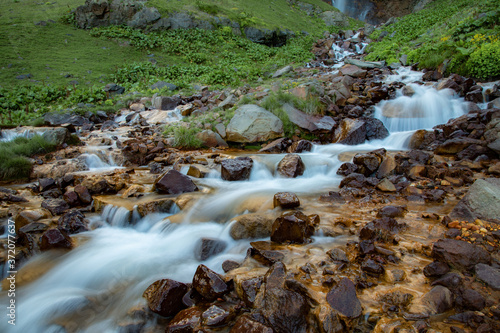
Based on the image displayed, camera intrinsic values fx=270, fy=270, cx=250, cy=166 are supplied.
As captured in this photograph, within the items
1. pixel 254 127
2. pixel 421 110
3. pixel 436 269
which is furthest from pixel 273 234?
pixel 421 110

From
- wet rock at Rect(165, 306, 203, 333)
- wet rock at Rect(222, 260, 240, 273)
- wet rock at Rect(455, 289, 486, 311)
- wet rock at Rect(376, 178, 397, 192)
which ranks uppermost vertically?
wet rock at Rect(455, 289, 486, 311)

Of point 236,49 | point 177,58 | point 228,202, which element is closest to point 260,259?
point 228,202

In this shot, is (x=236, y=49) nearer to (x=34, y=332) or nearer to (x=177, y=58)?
(x=177, y=58)

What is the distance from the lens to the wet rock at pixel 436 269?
107 inches

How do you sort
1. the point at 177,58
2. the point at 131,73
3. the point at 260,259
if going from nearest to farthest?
the point at 260,259 < the point at 131,73 < the point at 177,58

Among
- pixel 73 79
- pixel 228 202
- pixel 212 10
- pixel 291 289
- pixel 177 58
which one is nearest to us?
pixel 291 289

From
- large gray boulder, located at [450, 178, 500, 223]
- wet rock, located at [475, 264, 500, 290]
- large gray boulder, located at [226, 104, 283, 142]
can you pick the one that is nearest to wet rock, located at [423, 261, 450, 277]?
wet rock, located at [475, 264, 500, 290]

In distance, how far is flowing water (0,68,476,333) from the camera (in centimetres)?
302

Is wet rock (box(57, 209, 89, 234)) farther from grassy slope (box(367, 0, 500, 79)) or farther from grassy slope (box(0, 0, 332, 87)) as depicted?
grassy slope (box(0, 0, 332, 87))

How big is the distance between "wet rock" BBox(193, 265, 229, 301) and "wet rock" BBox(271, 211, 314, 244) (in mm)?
1157

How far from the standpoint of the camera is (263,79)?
57.4 feet

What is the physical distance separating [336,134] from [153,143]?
616cm

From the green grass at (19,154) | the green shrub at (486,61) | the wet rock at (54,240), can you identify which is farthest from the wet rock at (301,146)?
the green grass at (19,154)

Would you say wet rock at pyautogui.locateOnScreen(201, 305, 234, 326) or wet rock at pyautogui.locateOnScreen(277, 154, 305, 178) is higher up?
wet rock at pyautogui.locateOnScreen(201, 305, 234, 326)
